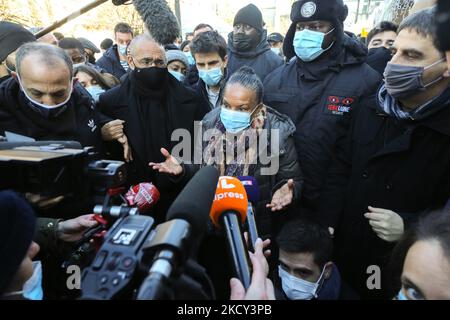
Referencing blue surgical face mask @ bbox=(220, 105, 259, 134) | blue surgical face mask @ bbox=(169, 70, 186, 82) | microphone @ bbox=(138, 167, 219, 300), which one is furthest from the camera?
blue surgical face mask @ bbox=(169, 70, 186, 82)

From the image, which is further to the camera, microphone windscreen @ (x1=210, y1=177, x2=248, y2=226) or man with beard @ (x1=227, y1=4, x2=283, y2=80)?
man with beard @ (x1=227, y1=4, x2=283, y2=80)

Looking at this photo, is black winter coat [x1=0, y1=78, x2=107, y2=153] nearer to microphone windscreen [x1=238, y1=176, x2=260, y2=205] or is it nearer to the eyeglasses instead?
the eyeglasses

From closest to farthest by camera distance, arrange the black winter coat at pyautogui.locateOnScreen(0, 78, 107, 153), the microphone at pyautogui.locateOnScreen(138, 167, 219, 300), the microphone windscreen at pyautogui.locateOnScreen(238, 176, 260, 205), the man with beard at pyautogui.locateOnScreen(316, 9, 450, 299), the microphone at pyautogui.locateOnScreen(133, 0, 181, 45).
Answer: the microphone at pyautogui.locateOnScreen(138, 167, 219, 300) → the microphone windscreen at pyautogui.locateOnScreen(238, 176, 260, 205) → the man with beard at pyautogui.locateOnScreen(316, 9, 450, 299) → the black winter coat at pyautogui.locateOnScreen(0, 78, 107, 153) → the microphone at pyautogui.locateOnScreen(133, 0, 181, 45)

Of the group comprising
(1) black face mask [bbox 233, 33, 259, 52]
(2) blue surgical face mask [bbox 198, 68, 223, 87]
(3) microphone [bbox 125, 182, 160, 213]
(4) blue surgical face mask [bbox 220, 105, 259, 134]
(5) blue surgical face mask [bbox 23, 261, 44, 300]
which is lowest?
(3) microphone [bbox 125, 182, 160, 213]

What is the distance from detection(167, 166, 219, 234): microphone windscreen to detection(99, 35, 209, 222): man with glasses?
141 centimetres

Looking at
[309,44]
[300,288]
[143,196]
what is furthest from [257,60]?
[300,288]

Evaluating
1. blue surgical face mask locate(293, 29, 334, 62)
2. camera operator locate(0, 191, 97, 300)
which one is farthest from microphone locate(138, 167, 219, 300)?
blue surgical face mask locate(293, 29, 334, 62)

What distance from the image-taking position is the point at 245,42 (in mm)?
4086

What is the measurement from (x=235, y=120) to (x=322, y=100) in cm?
68

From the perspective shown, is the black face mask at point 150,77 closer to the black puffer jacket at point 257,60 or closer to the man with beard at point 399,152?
the man with beard at point 399,152

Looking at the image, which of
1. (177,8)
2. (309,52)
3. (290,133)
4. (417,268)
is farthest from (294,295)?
(177,8)

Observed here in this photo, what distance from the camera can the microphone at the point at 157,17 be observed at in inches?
88.1

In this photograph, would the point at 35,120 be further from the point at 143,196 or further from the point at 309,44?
the point at 309,44

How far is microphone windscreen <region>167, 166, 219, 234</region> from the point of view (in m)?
0.80
